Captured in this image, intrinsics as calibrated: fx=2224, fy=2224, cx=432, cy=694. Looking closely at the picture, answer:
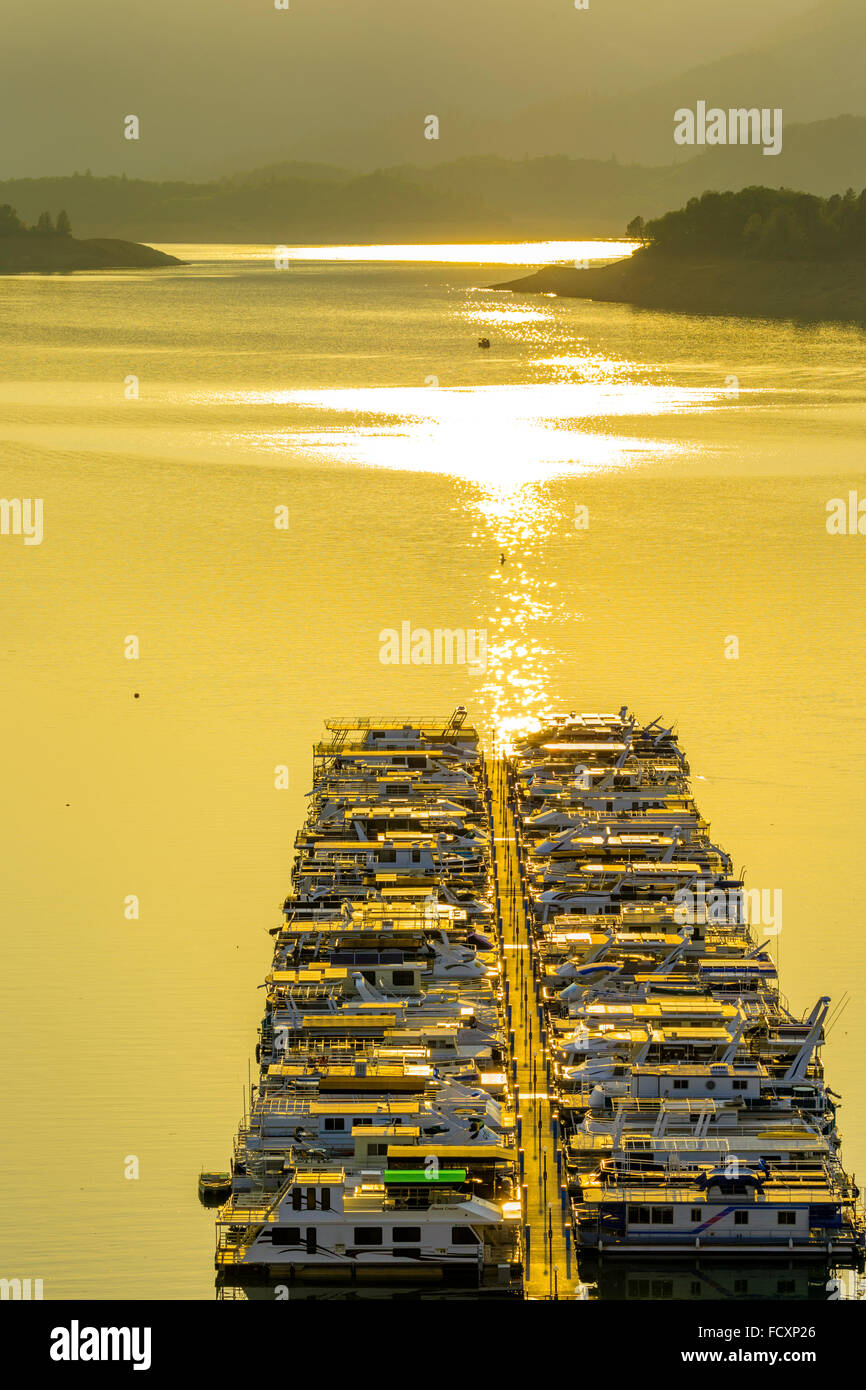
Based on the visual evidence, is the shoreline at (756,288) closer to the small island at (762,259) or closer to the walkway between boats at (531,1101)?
the small island at (762,259)

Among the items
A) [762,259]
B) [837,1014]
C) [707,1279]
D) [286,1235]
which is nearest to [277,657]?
[837,1014]

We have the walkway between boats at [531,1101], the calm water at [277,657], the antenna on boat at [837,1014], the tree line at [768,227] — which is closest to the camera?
the walkway between boats at [531,1101]

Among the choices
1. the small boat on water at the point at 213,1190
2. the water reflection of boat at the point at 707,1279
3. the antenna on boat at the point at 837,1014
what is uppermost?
the antenna on boat at the point at 837,1014

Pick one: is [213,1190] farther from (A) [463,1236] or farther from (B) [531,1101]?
(B) [531,1101]

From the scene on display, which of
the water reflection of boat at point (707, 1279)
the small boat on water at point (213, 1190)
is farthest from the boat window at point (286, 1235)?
the water reflection of boat at point (707, 1279)

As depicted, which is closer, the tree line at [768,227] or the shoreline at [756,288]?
the shoreline at [756,288]

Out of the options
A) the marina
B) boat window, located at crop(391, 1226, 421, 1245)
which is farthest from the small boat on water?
boat window, located at crop(391, 1226, 421, 1245)

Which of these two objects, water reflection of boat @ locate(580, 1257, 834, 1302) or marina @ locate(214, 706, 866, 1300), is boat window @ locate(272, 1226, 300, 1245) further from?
water reflection of boat @ locate(580, 1257, 834, 1302)

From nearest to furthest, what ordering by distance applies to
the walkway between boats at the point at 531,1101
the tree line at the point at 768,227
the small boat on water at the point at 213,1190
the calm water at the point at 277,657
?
1. the walkway between boats at the point at 531,1101
2. the small boat on water at the point at 213,1190
3. the calm water at the point at 277,657
4. the tree line at the point at 768,227

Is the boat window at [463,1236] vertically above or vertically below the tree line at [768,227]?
below
